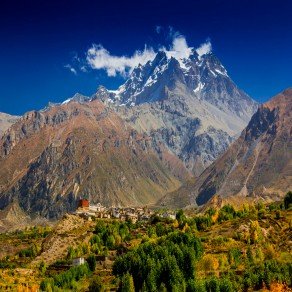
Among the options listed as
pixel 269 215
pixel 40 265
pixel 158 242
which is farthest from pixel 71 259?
pixel 269 215

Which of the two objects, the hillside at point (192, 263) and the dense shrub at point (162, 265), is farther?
the dense shrub at point (162, 265)

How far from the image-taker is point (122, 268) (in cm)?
14825

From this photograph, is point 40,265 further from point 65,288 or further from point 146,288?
point 146,288

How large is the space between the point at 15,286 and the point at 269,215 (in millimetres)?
90352

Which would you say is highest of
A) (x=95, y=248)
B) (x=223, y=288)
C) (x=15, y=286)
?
(x=95, y=248)

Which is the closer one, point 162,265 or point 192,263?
point 162,265

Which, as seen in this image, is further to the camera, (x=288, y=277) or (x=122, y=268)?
(x=122, y=268)

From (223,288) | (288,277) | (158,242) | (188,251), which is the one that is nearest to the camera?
(223,288)

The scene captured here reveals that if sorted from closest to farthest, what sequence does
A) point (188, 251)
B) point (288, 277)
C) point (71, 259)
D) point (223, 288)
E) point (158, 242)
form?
1. point (223, 288)
2. point (288, 277)
3. point (188, 251)
4. point (158, 242)
5. point (71, 259)

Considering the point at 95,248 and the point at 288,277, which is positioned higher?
the point at 95,248

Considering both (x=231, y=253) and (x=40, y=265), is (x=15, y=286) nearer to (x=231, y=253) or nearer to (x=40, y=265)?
(x=40, y=265)

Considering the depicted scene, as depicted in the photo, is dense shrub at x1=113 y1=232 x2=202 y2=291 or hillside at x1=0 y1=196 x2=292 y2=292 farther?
dense shrub at x1=113 y1=232 x2=202 y2=291

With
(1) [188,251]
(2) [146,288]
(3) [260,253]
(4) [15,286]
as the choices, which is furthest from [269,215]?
(4) [15,286]

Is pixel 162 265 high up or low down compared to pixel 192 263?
down
